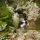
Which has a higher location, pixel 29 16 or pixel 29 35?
pixel 29 16

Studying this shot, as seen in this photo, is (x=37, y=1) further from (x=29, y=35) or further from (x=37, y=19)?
(x=29, y=35)

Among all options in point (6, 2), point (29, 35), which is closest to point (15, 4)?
point (6, 2)

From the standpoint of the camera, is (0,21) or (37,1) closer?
(0,21)

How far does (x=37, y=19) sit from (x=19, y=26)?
0.84 feet

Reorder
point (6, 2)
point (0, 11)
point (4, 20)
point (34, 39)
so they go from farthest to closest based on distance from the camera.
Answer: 1. point (6, 2)
2. point (0, 11)
3. point (4, 20)
4. point (34, 39)

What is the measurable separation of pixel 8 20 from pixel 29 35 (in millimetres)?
339

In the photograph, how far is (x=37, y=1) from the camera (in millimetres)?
2105

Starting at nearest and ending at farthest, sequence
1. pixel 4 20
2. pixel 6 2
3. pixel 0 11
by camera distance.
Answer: pixel 4 20 < pixel 0 11 < pixel 6 2

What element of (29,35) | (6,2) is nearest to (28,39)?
(29,35)

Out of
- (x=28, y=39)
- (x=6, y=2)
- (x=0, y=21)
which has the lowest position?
(x=28, y=39)

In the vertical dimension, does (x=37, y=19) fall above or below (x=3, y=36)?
above

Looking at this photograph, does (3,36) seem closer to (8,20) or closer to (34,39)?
(8,20)

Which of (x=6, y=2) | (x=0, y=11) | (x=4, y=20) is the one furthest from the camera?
(x=6, y=2)

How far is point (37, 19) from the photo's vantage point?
1945mm
